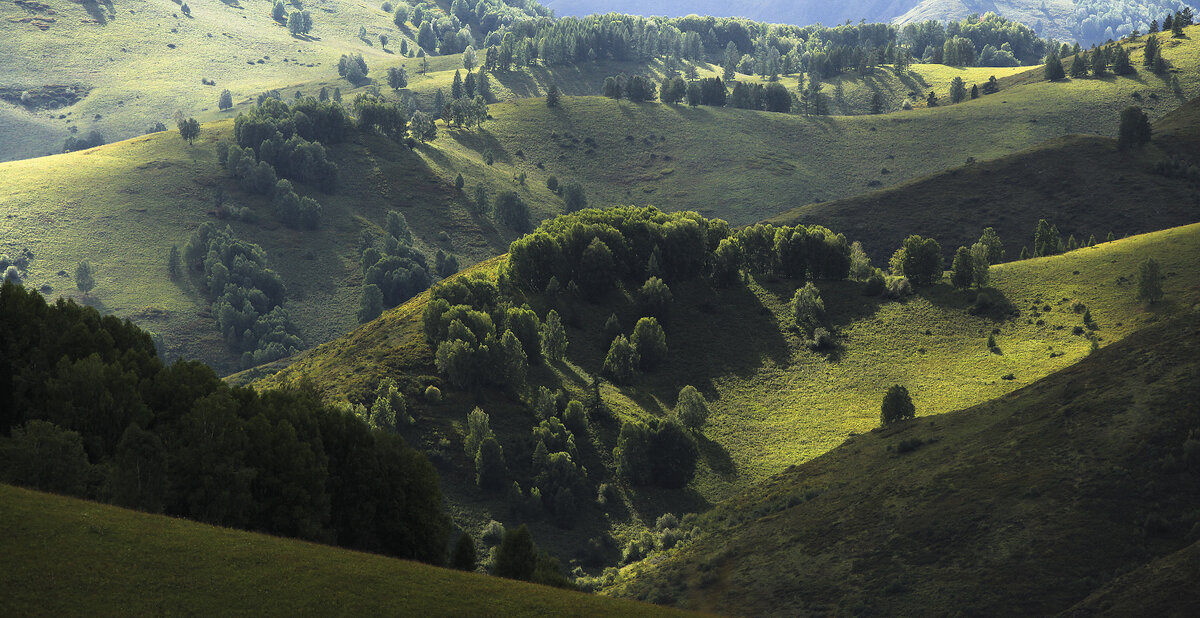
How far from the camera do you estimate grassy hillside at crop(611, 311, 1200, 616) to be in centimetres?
6962

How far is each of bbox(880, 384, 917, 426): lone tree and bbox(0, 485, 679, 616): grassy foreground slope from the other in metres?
81.6

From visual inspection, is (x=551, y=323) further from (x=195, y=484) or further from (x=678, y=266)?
(x=195, y=484)

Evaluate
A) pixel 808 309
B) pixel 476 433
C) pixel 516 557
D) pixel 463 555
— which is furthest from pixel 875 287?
pixel 463 555

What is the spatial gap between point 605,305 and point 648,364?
52.5ft

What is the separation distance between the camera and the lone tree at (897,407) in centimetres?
12375

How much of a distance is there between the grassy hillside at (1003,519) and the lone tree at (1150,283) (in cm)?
4342

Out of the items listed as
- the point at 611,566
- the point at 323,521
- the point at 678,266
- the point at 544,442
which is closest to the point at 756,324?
the point at 678,266

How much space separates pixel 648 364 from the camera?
15088 cm

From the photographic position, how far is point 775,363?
6009 inches

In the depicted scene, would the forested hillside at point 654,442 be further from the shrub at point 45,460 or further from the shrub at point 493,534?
the shrub at point 493,534

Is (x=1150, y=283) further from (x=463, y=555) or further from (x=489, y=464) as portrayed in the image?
(x=463, y=555)

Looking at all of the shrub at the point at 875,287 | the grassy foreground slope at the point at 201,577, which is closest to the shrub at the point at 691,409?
the shrub at the point at 875,287

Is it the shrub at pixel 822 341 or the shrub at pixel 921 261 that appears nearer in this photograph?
the shrub at pixel 822 341

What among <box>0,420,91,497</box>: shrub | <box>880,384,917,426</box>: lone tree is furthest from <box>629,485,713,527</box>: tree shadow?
<box>0,420,91,497</box>: shrub
